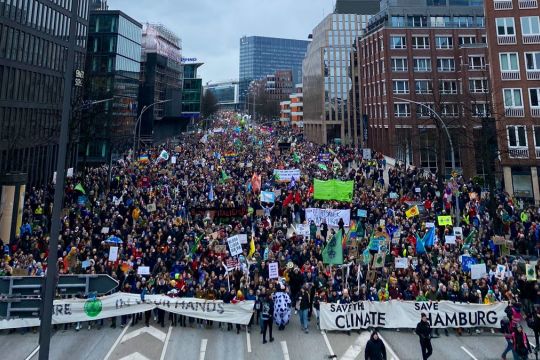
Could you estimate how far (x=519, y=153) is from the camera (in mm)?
38781

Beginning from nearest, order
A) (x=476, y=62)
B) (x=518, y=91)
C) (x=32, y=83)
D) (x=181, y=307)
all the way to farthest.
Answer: (x=181, y=307)
(x=518, y=91)
(x=32, y=83)
(x=476, y=62)

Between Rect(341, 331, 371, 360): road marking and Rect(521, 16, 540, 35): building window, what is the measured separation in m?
35.8

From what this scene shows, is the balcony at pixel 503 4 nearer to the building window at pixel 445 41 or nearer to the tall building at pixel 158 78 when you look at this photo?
the building window at pixel 445 41

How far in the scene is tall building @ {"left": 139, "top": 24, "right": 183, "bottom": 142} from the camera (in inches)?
3280

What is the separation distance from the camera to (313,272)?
17.9 meters

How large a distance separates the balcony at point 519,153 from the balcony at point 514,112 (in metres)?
2.99

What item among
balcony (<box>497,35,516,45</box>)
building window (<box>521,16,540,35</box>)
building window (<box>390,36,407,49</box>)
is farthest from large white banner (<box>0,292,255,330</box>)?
building window (<box>390,36,407,49</box>)

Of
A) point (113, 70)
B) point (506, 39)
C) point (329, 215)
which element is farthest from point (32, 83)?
point (506, 39)

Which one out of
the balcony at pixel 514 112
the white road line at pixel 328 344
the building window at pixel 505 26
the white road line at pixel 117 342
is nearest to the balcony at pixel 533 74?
the balcony at pixel 514 112

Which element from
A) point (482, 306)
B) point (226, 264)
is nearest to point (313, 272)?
point (226, 264)

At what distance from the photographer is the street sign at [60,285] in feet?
28.5

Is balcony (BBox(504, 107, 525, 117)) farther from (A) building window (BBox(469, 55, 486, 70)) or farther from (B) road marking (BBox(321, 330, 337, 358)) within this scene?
(B) road marking (BBox(321, 330, 337, 358))

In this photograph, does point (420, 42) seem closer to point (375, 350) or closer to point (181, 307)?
point (181, 307)

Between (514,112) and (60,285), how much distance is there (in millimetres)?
40608
